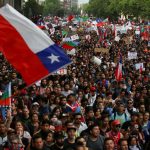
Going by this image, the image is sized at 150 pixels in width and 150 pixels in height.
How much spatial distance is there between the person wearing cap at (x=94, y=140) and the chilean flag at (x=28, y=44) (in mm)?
1372

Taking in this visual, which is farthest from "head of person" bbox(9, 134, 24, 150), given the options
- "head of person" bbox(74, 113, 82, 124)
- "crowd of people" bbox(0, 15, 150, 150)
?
"head of person" bbox(74, 113, 82, 124)

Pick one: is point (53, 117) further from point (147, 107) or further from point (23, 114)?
point (147, 107)

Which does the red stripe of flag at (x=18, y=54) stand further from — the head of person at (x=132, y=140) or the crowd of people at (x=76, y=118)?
the head of person at (x=132, y=140)

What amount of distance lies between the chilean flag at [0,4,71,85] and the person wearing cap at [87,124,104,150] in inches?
54.0

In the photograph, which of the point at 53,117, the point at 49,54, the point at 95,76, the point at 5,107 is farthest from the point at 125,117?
the point at 95,76

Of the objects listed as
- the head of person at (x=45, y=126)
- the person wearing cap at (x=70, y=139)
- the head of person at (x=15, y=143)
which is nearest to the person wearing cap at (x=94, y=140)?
the person wearing cap at (x=70, y=139)

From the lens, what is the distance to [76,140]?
27.0ft

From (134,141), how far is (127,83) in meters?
7.74

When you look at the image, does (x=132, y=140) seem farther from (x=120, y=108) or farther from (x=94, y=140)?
(x=120, y=108)

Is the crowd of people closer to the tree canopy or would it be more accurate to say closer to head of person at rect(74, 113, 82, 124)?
head of person at rect(74, 113, 82, 124)

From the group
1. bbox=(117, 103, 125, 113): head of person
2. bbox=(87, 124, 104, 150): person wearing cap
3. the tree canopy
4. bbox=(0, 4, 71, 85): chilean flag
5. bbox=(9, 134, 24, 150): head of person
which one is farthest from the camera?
the tree canopy

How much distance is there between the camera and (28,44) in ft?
26.1

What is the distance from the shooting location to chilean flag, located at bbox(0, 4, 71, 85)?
7.83 m

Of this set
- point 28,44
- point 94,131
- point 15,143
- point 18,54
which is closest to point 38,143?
point 15,143
